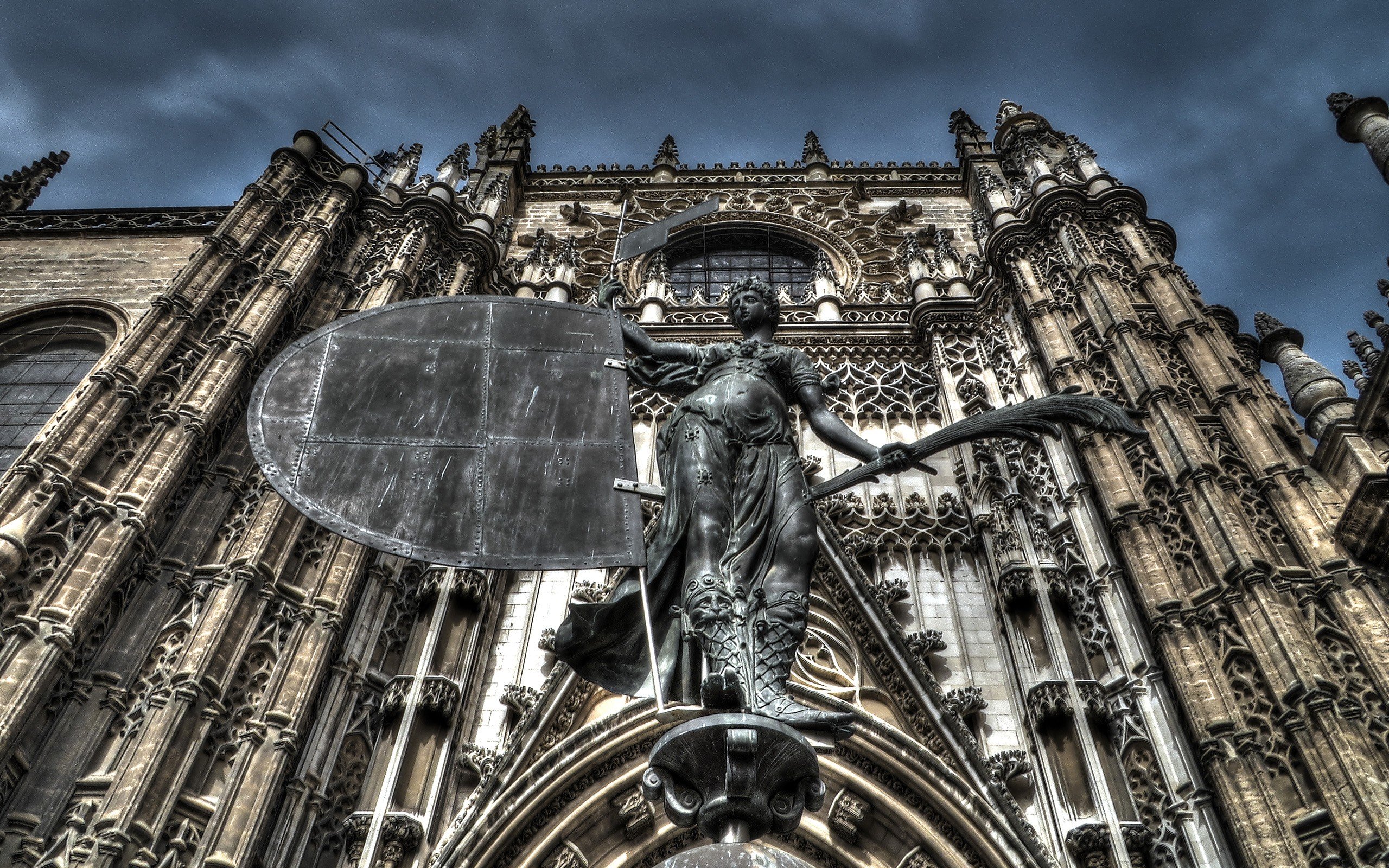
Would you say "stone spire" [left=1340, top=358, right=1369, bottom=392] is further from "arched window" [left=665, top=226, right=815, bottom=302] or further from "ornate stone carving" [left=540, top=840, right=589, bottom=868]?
"ornate stone carving" [left=540, top=840, right=589, bottom=868]

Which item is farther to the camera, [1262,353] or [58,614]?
[1262,353]

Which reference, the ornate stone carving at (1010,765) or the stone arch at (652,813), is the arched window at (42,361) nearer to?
the stone arch at (652,813)

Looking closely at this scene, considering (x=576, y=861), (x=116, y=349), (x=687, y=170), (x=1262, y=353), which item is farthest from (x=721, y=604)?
(x=687, y=170)

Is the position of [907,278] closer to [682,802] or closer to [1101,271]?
[1101,271]

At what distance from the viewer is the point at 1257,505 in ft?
30.5

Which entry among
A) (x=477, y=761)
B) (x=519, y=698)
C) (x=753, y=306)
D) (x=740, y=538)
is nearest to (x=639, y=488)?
(x=740, y=538)

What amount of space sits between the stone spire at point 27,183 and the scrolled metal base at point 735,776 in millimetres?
15862

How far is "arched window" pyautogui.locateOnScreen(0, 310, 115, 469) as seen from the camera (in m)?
12.4

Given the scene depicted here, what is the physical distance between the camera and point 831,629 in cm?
1058

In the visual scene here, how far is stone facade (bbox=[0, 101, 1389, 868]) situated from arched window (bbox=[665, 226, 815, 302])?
182 inches

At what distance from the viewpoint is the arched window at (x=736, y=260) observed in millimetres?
17766

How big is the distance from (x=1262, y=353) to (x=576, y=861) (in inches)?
392

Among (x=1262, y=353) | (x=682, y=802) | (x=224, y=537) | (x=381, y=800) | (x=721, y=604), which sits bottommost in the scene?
(x=682, y=802)

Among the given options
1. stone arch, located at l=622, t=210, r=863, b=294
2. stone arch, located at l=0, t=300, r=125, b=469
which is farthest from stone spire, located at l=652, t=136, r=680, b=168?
stone arch, located at l=0, t=300, r=125, b=469
